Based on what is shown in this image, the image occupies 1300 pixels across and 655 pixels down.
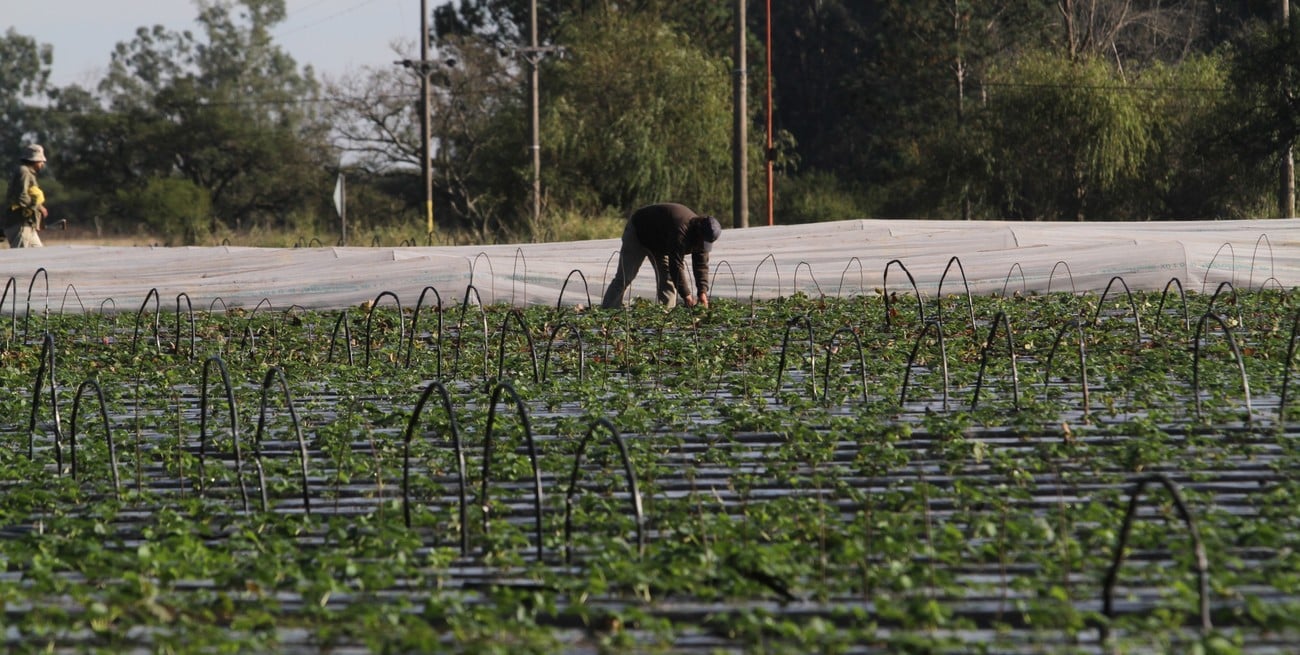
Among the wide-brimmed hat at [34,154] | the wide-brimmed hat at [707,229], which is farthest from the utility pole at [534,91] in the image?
the wide-brimmed hat at [707,229]

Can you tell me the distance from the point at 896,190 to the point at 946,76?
9.79 feet

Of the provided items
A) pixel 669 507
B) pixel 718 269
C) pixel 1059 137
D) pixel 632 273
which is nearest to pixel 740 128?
pixel 718 269

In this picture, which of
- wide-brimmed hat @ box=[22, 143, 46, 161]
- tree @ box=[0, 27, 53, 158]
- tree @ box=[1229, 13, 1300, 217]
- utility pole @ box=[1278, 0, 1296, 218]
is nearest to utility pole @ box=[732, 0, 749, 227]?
wide-brimmed hat @ box=[22, 143, 46, 161]

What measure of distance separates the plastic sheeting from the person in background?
0.90 metres

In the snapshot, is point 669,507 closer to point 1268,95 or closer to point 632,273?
Result: point 632,273

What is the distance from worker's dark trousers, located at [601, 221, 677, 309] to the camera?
12.5 metres

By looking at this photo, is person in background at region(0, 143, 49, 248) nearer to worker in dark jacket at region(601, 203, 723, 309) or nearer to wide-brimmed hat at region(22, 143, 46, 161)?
wide-brimmed hat at region(22, 143, 46, 161)

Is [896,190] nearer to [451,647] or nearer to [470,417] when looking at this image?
[470,417]

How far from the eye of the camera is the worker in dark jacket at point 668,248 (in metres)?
11.9

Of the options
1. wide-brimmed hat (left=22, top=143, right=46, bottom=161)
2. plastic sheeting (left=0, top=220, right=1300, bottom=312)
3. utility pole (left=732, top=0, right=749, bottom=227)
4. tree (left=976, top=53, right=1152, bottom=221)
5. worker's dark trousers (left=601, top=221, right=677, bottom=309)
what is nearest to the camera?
worker's dark trousers (left=601, top=221, right=677, bottom=309)

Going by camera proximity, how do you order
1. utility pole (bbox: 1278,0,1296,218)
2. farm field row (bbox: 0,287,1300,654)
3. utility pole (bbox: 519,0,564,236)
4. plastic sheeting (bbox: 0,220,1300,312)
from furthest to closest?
utility pole (bbox: 1278,0,1296,218), utility pole (bbox: 519,0,564,236), plastic sheeting (bbox: 0,220,1300,312), farm field row (bbox: 0,287,1300,654)

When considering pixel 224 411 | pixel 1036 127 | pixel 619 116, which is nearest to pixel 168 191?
pixel 619 116

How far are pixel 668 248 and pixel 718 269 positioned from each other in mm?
2118

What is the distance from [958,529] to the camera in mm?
4844
